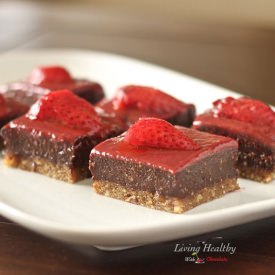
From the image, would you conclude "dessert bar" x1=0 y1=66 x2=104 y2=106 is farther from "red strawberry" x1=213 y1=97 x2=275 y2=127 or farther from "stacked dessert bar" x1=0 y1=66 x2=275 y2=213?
"red strawberry" x1=213 y1=97 x2=275 y2=127

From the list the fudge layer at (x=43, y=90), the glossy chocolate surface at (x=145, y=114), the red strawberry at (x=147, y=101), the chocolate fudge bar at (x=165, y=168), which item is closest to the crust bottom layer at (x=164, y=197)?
the chocolate fudge bar at (x=165, y=168)

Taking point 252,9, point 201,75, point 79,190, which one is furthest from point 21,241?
point 252,9

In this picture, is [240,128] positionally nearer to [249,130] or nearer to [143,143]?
[249,130]

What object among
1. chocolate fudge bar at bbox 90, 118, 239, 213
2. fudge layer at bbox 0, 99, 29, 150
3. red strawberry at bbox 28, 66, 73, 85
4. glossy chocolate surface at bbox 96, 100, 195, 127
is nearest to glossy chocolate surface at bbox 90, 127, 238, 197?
chocolate fudge bar at bbox 90, 118, 239, 213

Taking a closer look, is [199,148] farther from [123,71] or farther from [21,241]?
[123,71]

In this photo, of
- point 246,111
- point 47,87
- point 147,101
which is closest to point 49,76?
point 47,87

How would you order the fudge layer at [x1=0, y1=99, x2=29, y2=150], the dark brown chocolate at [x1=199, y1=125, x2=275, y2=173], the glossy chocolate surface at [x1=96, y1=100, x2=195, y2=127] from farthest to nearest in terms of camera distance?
the fudge layer at [x1=0, y1=99, x2=29, y2=150]
the glossy chocolate surface at [x1=96, y1=100, x2=195, y2=127]
the dark brown chocolate at [x1=199, y1=125, x2=275, y2=173]

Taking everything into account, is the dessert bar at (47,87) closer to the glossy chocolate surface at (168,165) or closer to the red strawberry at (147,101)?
the red strawberry at (147,101)
